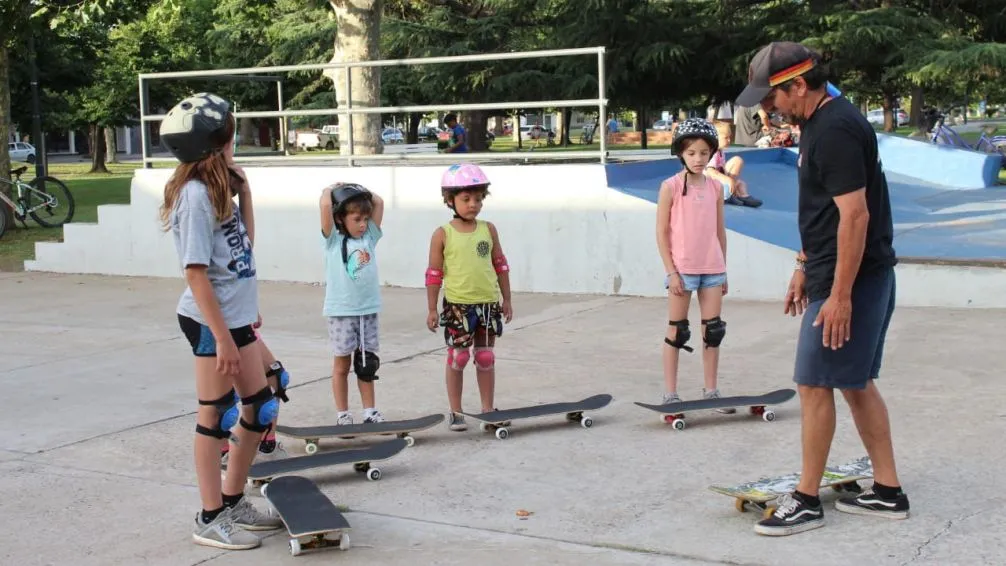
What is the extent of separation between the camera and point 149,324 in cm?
1025

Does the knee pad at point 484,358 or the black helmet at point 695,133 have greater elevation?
the black helmet at point 695,133

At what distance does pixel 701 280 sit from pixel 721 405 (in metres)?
0.78

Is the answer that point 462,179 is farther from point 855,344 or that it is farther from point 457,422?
point 855,344

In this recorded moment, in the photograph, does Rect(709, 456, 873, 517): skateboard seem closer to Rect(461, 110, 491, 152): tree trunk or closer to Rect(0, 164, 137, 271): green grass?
Rect(0, 164, 137, 271): green grass

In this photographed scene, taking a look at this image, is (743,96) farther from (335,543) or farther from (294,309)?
(294,309)

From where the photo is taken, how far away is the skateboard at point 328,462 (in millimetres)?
5105

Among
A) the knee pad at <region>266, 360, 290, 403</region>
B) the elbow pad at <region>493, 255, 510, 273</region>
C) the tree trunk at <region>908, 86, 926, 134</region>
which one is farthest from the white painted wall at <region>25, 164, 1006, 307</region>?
the tree trunk at <region>908, 86, 926, 134</region>

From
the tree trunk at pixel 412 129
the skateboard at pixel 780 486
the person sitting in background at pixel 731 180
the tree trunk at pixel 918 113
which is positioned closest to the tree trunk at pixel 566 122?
the tree trunk at pixel 412 129

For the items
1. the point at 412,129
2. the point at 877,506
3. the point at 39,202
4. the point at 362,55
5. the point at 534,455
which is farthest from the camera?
the point at 412,129

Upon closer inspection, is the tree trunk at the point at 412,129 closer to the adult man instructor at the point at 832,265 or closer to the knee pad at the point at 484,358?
the knee pad at the point at 484,358

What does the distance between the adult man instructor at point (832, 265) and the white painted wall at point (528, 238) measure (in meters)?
5.83

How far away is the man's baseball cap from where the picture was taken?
4238 mm

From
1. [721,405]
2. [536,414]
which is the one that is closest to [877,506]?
[721,405]

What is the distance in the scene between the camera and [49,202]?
17891 mm
